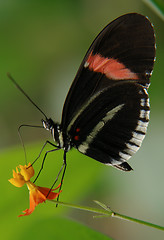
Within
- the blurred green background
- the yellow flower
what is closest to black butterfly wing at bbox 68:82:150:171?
the yellow flower

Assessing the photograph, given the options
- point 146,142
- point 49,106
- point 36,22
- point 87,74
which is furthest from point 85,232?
point 36,22

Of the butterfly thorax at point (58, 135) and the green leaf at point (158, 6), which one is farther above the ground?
the green leaf at point (158, 6)

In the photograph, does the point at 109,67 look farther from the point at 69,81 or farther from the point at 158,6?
the point at 69,81

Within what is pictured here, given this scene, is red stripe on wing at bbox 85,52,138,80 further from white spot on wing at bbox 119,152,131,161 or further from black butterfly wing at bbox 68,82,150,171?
white spot on wing at bbox 119,152,131,161

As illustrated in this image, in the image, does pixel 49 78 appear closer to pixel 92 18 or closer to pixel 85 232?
pixel 92 18

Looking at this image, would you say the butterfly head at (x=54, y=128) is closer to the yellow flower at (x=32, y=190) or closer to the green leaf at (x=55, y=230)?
the yellow flower at (x=32, y=190)

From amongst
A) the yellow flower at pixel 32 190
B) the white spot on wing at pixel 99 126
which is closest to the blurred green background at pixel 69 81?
the white spot on wing at pixel 99 126
